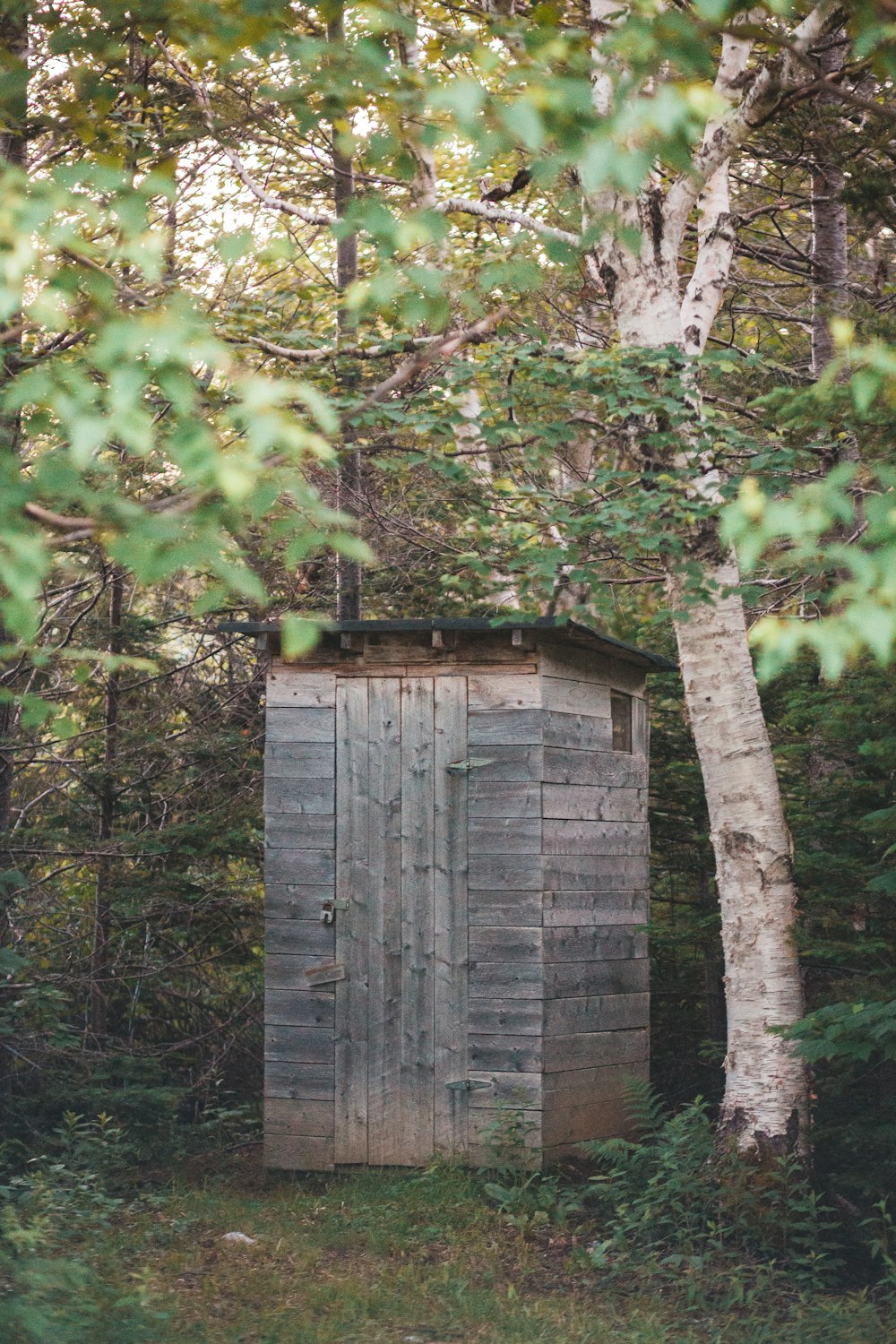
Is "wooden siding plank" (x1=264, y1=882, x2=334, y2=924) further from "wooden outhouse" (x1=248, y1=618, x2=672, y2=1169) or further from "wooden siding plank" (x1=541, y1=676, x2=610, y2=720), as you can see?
"wooden siding plank" (x1=541, y1=676, x2=610, y2=720)

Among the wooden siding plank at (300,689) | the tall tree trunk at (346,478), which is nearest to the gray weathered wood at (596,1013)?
the wooden siding plank at (300,689)

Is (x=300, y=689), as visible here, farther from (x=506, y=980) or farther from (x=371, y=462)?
(x=506, y=980)

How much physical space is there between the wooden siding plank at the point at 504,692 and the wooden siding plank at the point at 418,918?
0.26 metres

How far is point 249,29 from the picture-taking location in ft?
9.23

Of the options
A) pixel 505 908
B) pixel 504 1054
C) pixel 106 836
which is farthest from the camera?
pixel 106 836

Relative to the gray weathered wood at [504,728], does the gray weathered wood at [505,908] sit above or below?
below

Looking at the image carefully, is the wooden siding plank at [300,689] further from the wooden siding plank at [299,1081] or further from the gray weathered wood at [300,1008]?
the wooden siding plank at [299,1081]

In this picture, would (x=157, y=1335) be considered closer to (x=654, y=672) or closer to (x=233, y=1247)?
(x=233, y=1247)

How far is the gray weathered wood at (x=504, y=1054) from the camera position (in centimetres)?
714

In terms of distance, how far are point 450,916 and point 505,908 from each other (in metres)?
0.32

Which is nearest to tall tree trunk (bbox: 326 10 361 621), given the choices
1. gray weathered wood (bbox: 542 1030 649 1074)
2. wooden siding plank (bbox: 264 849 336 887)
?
wooden siding plank (bbox: 264 849 336 887)

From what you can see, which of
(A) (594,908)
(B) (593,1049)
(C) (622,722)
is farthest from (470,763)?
(B) (593,1049)

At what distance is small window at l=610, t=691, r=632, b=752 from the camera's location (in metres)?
8.60

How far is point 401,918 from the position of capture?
24.4 ft
